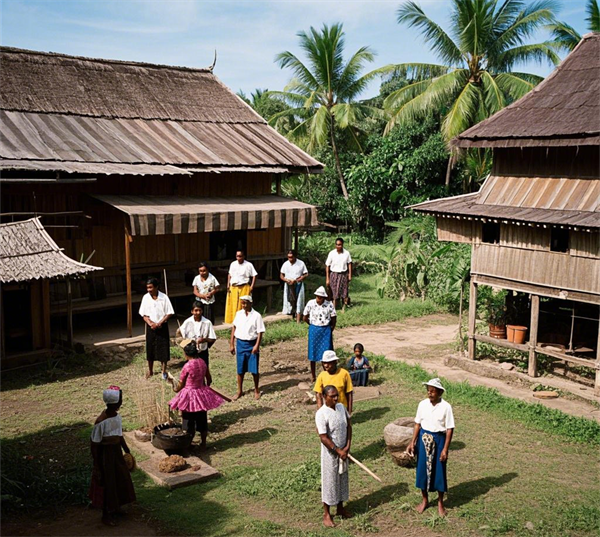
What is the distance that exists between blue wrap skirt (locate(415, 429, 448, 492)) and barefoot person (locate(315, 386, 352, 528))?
0.79 m

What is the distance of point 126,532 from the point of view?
21.4ft

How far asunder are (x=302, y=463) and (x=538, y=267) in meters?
5.71

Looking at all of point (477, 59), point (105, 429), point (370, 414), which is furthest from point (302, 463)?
point (477, 59)

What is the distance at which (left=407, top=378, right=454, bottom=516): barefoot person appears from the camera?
269 inches

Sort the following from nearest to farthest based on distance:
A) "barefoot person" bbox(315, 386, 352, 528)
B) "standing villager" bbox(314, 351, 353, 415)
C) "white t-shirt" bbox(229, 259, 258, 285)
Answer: "barefoot person" bbox(315, 386, 352, 528) → "standing villager" bbox(314, 351, 353, 415) → "white t-shirt" bbox(229, 259, 258, 285)

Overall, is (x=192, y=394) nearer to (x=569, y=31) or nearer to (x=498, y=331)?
(x=498, y=331)

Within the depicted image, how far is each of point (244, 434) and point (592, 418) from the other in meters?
5.10

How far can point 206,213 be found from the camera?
48.1 feet

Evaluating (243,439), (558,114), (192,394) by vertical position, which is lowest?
(243,439)

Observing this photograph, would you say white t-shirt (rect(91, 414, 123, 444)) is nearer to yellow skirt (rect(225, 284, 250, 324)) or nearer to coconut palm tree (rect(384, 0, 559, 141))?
yellow skirt (rect(225, 284, 250, 324))

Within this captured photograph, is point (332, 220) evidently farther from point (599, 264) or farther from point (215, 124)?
point (599, 264)

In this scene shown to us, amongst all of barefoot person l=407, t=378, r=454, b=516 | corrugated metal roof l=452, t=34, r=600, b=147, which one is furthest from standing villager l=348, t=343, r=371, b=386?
corrugated metal roof l=452, t=34, r=600, b=147

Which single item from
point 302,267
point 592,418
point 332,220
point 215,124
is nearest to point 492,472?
point 592,418

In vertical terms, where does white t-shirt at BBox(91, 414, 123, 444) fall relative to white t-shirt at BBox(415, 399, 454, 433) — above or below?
below
